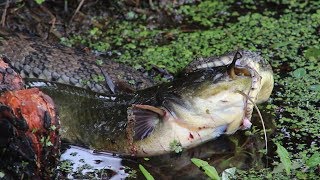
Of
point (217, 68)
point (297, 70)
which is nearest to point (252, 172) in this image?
point (217, 68)

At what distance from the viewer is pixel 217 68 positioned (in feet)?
12.5

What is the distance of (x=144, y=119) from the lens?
3.75 meters

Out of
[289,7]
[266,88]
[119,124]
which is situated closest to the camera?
[119,124]

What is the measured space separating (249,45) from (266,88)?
1241 millimetres

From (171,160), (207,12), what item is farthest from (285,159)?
(207,12)

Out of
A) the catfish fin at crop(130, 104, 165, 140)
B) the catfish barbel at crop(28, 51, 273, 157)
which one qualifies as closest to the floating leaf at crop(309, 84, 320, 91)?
the catfish barbel at crop(28, 51, 273, 157)

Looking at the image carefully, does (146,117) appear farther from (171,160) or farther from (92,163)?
(92,163)

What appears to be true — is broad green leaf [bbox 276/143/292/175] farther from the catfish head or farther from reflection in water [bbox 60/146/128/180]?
reflection in water [bbox 60/146/128/180]

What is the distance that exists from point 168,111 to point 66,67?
1.16m

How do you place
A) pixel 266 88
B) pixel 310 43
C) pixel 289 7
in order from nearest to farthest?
pixel 266 88 → pixel 310 43 → pixel 289 7

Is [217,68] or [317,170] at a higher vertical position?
[217,68]

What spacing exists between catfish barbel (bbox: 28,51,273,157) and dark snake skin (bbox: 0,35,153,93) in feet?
1.38

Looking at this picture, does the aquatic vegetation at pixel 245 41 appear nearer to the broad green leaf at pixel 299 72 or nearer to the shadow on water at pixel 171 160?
the broad green leaf at pixel 299 72

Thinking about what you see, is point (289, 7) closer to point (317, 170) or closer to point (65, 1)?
point (65, 1)
